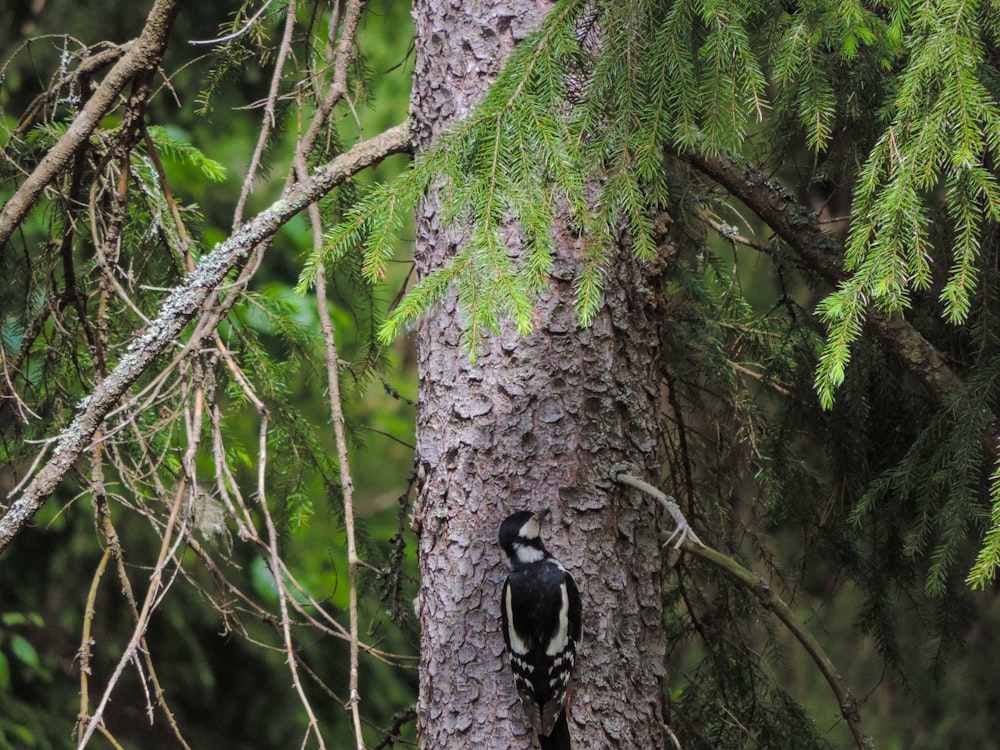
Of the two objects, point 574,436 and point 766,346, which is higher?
point 766,346

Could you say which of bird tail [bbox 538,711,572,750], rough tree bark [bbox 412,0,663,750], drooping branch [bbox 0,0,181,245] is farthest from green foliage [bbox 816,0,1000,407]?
drooping branch [bbox 0,0,181,245]

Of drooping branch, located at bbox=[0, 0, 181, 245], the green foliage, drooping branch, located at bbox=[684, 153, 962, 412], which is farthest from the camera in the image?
drooping branch, located at bbox=[684, 153, 962, 412]

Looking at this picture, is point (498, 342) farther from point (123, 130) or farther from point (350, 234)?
point (123, 130)

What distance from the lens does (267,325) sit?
3211mm

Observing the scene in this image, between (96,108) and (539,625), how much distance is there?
168 centimetres

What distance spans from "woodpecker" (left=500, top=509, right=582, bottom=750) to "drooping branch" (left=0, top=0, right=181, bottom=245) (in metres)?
1.33

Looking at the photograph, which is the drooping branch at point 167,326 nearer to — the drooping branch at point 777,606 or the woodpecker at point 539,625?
the woodpecker at point 539,625

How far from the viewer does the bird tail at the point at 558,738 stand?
217 centimetres

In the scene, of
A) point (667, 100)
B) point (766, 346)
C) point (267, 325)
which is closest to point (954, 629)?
point (766, 346)

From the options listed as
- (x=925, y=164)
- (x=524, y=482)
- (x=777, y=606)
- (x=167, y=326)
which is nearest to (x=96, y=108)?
(x=167, y=326)

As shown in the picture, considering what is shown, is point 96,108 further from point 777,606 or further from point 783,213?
point 777,606

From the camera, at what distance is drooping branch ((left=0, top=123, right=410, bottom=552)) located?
1904 mm

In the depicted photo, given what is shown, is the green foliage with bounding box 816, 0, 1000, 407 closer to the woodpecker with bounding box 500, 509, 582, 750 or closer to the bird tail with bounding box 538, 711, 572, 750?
the woodpecker with bounding box 500, 509, 582, 750

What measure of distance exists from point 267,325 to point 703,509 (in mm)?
1602
